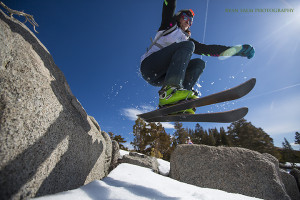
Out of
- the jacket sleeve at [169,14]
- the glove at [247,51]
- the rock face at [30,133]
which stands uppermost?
the glove at [247,51]

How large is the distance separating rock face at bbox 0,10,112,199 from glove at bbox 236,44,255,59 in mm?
3530

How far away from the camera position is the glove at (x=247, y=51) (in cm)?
287

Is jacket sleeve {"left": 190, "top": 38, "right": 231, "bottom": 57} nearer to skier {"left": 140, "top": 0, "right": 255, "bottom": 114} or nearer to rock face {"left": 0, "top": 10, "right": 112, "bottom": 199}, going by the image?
skier {"left": 140, "top": 0, "right": 255, "bottom": 114}

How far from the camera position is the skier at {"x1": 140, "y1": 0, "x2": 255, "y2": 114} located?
207cm

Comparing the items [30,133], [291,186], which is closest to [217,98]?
[30,133]

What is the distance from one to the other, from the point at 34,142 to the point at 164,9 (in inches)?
103

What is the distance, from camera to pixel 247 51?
2.90 metres

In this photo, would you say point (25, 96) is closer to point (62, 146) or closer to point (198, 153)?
point (62, 146)

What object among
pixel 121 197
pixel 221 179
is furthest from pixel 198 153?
pixel 121 197

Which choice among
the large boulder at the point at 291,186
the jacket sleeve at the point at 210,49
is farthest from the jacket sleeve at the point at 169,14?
the large boulder at the point at 291,186

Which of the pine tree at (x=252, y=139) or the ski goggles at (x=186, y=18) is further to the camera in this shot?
the pine tree at (x=252, y=139)

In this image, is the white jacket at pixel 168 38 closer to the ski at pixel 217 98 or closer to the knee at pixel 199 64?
the knee at pixel 199 64

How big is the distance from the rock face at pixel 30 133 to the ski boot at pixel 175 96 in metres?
1.31

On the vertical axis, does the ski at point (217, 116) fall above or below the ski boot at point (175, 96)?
below
